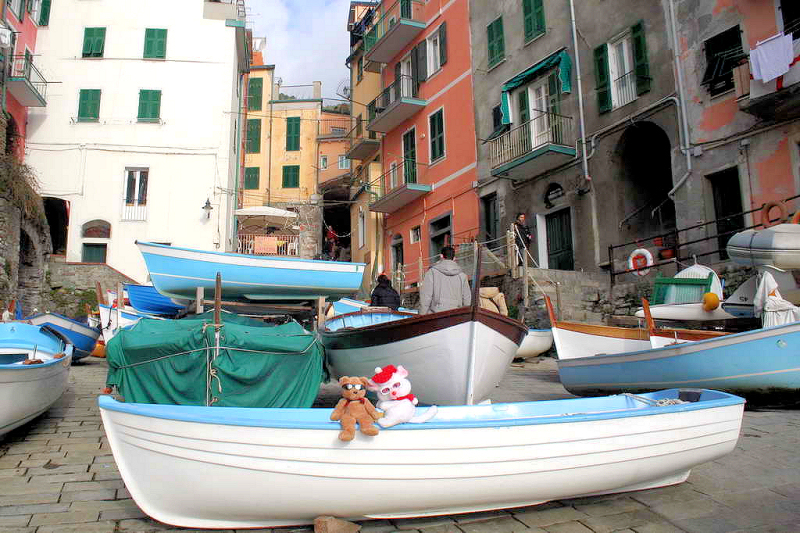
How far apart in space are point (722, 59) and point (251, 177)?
1008 inches

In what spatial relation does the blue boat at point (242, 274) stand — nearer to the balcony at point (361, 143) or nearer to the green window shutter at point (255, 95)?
the balcony at point (361, 143)

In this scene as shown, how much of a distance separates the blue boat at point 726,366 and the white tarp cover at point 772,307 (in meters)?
0.87

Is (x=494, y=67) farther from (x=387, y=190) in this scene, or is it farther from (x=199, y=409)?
(x=199, y=409)

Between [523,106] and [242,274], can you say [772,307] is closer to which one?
[242,274]

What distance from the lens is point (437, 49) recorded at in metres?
22.9

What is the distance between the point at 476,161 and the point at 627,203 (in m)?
6.38

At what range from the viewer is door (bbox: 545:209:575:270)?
1628cm

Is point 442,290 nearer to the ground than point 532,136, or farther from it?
nearer to the ground

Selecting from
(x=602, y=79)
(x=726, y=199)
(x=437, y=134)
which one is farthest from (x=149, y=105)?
(x=726, y=199)

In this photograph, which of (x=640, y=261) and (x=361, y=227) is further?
(x=361, y=227)

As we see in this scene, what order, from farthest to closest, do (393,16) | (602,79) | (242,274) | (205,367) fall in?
(393,16) < (602,79) < (242,274) < (205,367)

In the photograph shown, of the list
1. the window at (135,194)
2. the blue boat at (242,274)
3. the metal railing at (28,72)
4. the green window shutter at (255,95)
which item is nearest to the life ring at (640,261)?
the blue boat at (242,274)

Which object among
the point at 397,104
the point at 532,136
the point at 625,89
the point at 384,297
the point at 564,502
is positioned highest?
the point at 397,104

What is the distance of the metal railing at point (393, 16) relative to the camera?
78.4ft
